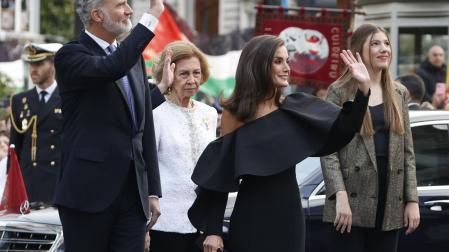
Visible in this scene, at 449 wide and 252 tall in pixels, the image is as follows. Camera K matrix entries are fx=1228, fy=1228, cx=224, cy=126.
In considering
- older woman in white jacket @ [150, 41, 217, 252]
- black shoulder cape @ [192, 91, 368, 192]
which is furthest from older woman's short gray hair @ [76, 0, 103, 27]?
older woman in white jacket @ [150, 41, 217, 252]

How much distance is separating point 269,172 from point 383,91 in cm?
134

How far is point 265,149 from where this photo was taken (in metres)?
5.83

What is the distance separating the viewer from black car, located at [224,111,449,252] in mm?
8008

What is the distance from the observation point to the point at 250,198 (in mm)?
5844

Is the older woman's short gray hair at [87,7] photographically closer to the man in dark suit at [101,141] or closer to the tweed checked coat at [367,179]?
the man in dark suit at [101,141]

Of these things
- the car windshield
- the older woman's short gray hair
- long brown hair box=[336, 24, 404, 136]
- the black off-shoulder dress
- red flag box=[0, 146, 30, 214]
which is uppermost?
the older woman's short gray hair

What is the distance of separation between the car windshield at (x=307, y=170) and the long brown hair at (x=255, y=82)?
2487 mm

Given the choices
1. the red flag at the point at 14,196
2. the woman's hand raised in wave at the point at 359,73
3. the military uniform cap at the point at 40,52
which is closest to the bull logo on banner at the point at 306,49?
the military uniform cap at the point at 40,52

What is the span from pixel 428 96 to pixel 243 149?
8.03 metres

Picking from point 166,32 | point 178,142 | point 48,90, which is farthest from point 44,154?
point 166,32

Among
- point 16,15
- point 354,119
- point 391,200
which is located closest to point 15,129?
point 391,200

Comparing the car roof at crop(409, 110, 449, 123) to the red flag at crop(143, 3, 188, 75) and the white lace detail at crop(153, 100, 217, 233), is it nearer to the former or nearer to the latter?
the white lace detail at crop(153, 100, 217, 233)

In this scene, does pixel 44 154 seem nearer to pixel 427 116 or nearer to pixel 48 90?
pixel 48 90

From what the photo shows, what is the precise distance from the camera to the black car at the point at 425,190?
8.01 meters
